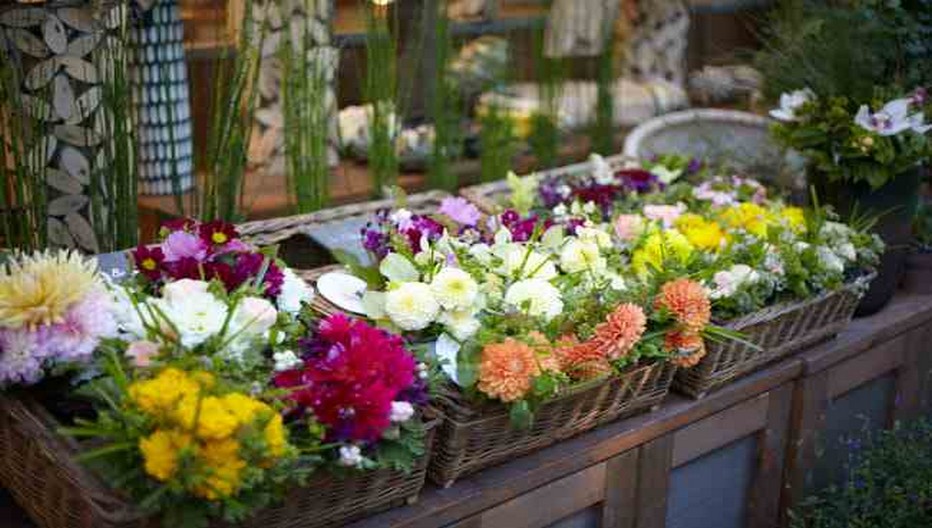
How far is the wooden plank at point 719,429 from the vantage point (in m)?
1.95

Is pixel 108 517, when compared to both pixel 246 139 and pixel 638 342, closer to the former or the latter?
pixel 638 342

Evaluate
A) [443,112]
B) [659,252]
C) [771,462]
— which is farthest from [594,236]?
[443,112]

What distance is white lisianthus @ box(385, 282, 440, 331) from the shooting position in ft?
5.31

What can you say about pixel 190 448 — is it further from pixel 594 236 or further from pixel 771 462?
pixel 771 462

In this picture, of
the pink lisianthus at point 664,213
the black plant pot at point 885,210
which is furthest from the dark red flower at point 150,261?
the black plant pot at point 885,210

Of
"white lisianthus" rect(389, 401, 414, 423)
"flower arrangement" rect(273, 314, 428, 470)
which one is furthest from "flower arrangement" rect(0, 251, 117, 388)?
"white lisianthus" rect(389, 401, 414, 423)

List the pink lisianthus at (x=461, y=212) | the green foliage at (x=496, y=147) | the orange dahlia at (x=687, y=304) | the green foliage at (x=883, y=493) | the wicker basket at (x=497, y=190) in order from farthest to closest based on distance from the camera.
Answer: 1. the green foliage at (x=496, y=147)
2. the wicker basket at (x=497, y=190)
3. the green foliage at (x=883, y=493)
4. the pink lisianthus at (x=461, y=212)
5. the orange dahlia at (x=687, y=304)

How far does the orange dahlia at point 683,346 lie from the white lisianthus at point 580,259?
0.16 meters

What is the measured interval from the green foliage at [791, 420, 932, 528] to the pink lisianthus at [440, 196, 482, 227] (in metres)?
0.80

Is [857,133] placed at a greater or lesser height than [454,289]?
greater

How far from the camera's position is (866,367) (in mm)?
2346

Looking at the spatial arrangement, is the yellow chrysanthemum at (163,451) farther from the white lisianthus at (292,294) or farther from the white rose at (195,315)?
the white lisianthus at (292,294)

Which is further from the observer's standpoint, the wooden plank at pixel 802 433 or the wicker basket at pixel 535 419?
the wooden plank at pixel 802 433

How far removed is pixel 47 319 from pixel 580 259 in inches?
33.0
